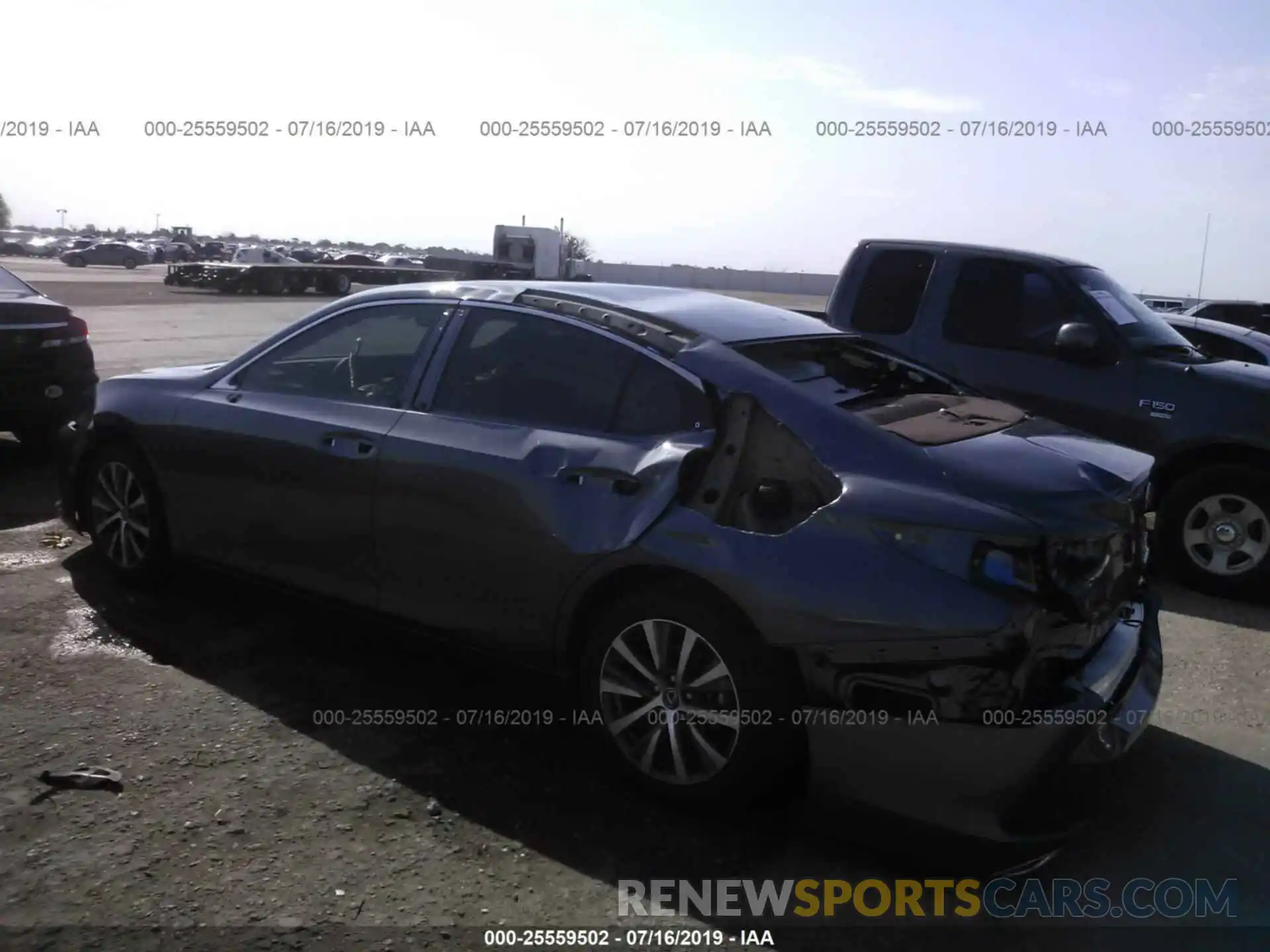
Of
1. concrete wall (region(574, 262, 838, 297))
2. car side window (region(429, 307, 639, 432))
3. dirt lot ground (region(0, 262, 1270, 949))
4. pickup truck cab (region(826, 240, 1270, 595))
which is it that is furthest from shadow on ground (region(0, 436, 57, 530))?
concrete wall (region(574, 262, 838, 297))

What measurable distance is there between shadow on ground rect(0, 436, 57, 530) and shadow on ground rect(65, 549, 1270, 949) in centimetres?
209

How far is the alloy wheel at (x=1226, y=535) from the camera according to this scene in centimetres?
634

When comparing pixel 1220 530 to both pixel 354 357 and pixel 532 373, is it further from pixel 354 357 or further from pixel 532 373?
pixel 354 357

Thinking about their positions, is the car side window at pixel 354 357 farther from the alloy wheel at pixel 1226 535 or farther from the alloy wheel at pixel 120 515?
the alloy wheel at pixel 1226 535

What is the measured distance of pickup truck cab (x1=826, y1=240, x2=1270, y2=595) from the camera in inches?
251

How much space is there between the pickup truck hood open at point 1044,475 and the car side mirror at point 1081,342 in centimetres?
272

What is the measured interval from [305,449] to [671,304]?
158 centimetres

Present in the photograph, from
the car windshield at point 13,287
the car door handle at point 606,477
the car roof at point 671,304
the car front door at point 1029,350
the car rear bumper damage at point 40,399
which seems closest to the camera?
the car door handle at point 606,477

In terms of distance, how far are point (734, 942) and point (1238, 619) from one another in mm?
4310

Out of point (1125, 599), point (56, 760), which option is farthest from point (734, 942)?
point (56, 760)

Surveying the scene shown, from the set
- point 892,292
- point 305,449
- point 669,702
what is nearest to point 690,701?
point 669,702

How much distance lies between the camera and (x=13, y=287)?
8555 millimetres

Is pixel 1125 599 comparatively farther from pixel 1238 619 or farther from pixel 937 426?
pixel 1238 619

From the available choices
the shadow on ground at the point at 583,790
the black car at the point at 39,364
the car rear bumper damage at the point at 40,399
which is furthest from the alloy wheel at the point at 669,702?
the black car at the point at 39,364
